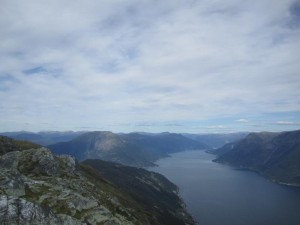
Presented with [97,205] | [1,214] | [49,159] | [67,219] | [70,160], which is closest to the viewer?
[1,214]

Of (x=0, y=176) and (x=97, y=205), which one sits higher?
(x=0, y=176)

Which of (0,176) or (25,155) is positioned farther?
(25,155)

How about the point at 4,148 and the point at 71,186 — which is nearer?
the point at 71,186

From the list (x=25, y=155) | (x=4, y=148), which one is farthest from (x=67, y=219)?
(x=4, y=148)

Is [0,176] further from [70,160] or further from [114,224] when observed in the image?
[70,160]

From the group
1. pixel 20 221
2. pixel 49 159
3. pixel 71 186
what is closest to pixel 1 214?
pixel 20 221

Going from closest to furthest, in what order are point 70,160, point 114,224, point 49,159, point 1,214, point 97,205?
point 1,214
point 114,224
point 97,205
point 49,159
point 70,160

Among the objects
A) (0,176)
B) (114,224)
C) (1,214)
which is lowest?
(114,224)

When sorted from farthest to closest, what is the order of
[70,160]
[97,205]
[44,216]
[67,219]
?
[70,160]
[97,205]
[67,219]
[44,216]

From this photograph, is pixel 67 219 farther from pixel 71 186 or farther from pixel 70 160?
pixel 70 160
